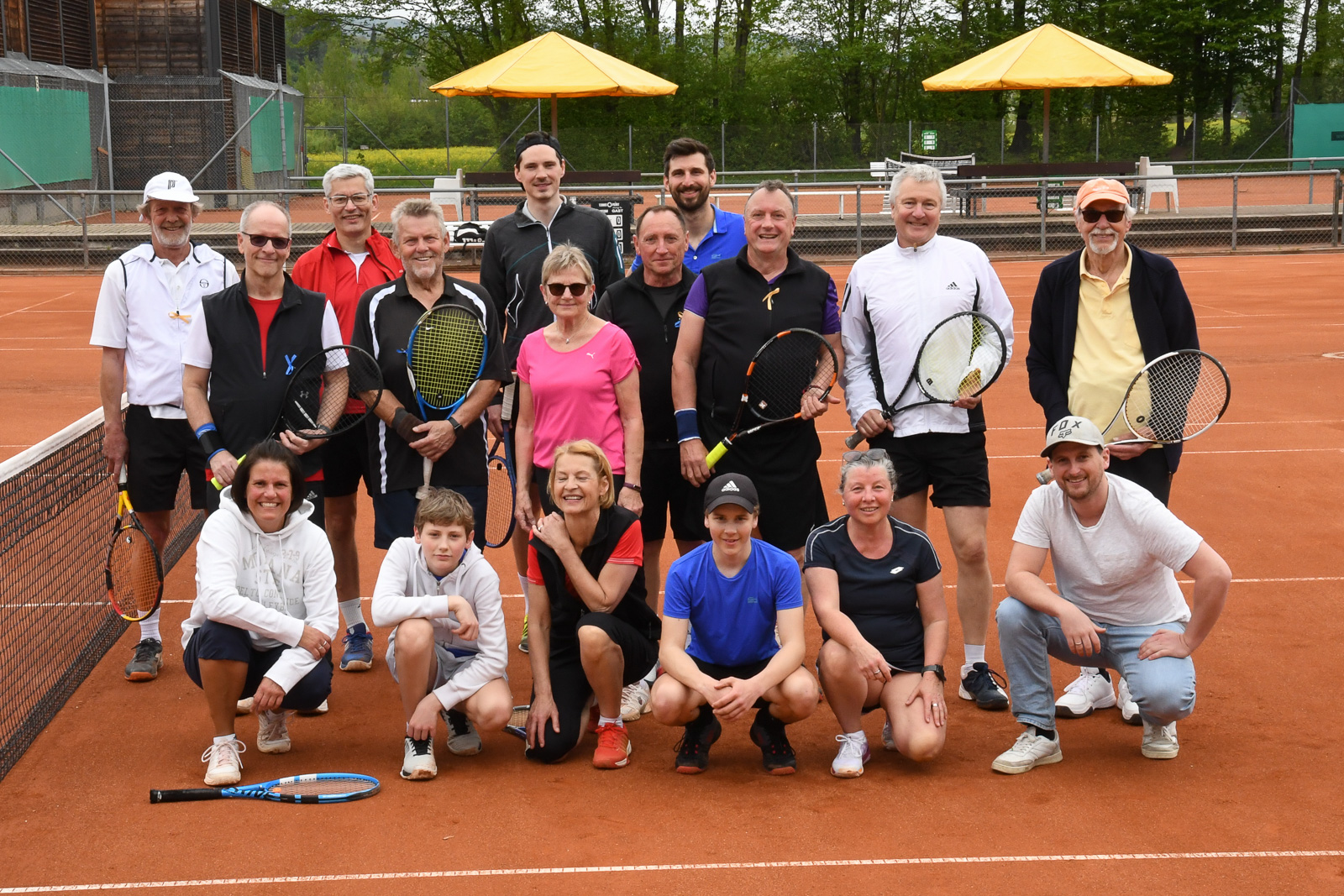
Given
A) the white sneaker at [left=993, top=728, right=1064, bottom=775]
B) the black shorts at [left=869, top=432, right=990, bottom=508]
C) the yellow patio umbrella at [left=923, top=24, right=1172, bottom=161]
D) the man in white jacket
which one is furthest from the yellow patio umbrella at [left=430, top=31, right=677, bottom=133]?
the white sneaker at [left=993, top=728, right=1064, bottom=775]

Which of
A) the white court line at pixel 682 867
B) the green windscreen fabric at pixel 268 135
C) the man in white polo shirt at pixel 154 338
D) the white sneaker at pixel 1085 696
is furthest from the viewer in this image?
the green windscreen fabric at pixel 268 135

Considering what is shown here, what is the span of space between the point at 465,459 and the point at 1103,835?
3039mm

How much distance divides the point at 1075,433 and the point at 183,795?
3.52 meters

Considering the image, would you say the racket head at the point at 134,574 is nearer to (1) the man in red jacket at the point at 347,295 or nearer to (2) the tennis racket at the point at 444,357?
(1) the man in red jacket at the point at 347,295

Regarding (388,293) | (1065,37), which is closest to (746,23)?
(1065,37)

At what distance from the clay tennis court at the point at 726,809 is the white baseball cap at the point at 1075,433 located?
1.24 m

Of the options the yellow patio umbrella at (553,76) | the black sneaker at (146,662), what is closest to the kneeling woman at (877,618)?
the black sneaker at (146,662)

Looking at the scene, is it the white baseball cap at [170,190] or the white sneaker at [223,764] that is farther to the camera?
the white baseball cap at [170,190]

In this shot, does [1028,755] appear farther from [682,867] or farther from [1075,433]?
[682,867]

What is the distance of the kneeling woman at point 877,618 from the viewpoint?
4.94 meters

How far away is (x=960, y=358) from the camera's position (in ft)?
18.4

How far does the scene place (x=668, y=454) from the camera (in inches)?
231

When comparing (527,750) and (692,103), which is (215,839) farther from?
(692,103)

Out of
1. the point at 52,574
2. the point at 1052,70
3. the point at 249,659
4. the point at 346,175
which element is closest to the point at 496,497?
the point at 346,175
